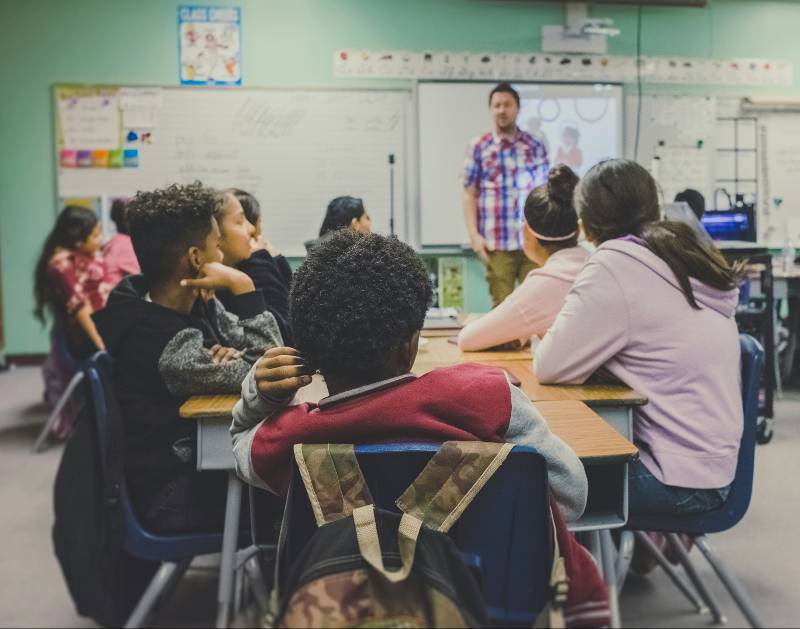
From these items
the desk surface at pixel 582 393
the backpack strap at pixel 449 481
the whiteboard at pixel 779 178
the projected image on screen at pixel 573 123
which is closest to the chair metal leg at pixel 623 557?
the desk surface at pixel 582 393

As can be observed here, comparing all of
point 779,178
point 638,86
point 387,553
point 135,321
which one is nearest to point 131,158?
point 638,86

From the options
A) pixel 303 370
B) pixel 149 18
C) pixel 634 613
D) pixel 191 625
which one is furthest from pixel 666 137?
pixel 303 370

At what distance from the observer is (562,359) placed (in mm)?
1834

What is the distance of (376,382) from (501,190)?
4.30 meters

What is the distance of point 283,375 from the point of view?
1.14 m

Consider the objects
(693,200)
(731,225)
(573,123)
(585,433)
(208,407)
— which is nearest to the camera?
(585,433)

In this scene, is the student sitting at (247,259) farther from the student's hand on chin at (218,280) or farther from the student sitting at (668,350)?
the student sitting at (668,350)

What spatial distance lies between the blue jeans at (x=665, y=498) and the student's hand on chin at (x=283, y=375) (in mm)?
892

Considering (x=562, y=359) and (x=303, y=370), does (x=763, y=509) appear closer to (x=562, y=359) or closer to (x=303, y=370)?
(x=562, y=359)

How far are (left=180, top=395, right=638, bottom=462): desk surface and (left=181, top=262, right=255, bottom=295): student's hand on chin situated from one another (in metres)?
0.26

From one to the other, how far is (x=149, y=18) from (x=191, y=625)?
471cm

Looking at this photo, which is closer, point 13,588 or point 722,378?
point 722,378

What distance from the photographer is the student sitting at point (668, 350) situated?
1.75 metres

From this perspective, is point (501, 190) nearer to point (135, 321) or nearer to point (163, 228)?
point (163, 228)
